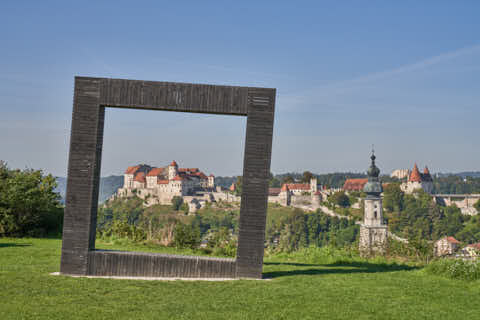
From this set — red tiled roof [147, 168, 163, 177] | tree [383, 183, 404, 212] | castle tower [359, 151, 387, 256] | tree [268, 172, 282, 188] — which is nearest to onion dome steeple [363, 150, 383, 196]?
castle tower [359, 151, 387, 256]

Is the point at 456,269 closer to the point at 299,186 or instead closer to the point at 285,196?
the point at 285,196

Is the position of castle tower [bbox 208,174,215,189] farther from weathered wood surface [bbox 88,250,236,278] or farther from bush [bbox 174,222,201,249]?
weathered wood surface [bbox 88,250,236,278]

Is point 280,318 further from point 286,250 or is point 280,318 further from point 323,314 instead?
point 286,250

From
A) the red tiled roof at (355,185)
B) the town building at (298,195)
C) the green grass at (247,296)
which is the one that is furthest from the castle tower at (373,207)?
the green grass at (247,296)

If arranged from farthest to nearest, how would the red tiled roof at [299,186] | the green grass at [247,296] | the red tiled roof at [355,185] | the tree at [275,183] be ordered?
1. the tree at [275,183]
2. the red tiled roof at [355,185]
3. the red tiled roof at [299,186]
4. the green grass at [247,296]

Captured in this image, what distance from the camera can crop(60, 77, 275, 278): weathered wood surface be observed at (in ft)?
21.3

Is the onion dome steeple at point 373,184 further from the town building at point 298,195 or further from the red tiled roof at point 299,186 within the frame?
the red tiled roof at point 299,186

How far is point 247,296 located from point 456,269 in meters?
3.53

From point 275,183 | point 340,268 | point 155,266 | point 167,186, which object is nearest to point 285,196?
point 275,183

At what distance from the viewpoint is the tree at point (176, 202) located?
8400 cm

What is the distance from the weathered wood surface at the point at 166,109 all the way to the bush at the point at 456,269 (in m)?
2.95

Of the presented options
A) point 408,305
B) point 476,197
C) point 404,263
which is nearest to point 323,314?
point 408,305

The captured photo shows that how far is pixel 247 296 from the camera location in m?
5.38

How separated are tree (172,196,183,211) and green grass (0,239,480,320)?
254 ft
